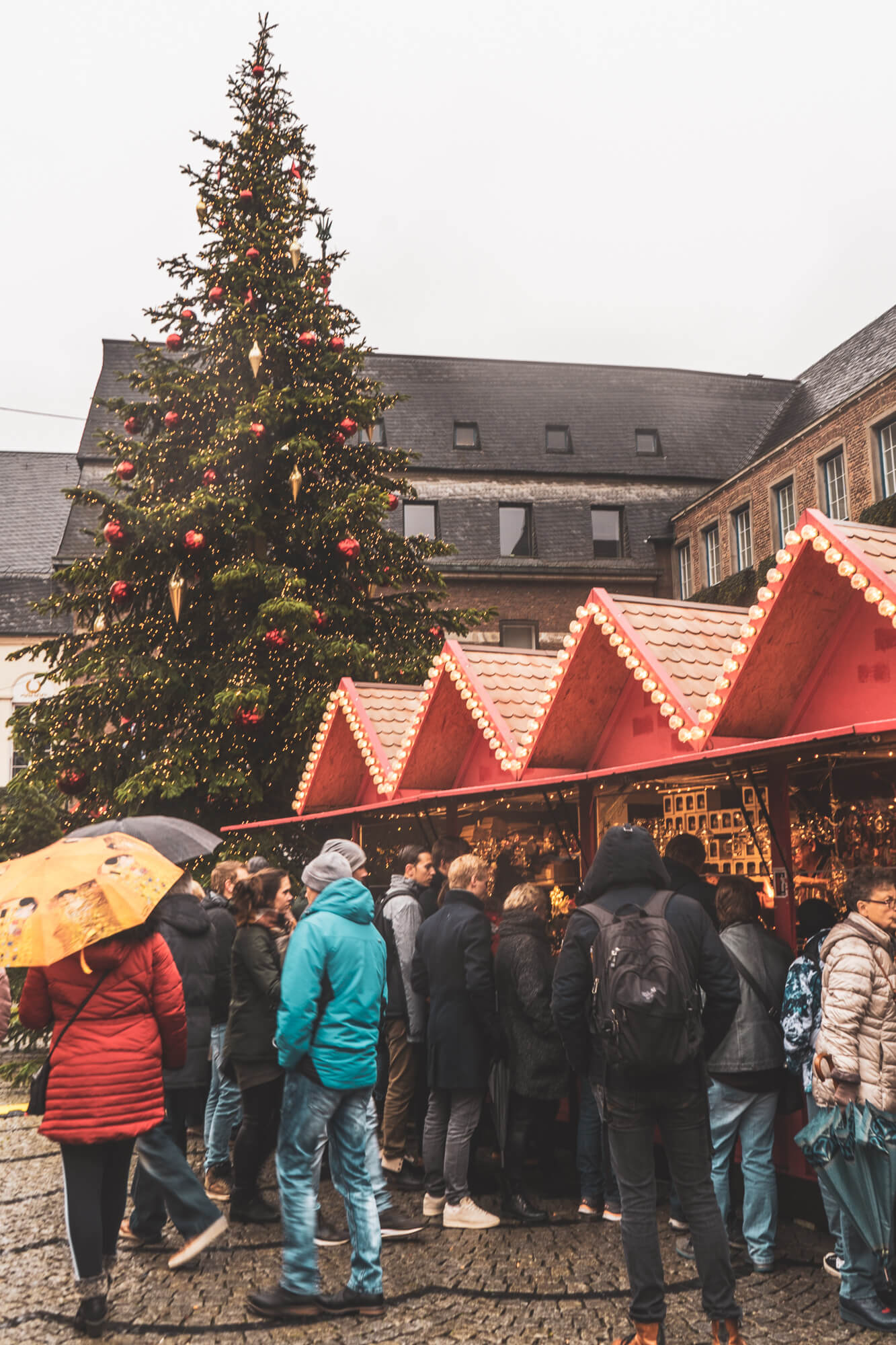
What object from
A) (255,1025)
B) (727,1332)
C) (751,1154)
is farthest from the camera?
(255,1025)

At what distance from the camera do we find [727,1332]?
13.8 ft

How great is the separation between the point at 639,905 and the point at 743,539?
1028 inches

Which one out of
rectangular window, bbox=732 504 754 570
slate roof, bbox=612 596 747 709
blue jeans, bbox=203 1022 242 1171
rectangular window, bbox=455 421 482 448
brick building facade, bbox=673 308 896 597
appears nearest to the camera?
blue jeans, bbox=203 1022 242 1171

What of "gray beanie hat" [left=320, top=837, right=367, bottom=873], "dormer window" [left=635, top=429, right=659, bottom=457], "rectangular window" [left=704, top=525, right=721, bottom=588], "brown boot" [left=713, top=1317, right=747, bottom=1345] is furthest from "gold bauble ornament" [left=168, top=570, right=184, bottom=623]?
"dormer window" [left=635, top=429, right=659, bottom=457]

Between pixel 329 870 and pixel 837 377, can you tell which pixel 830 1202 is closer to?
pixel 329 870

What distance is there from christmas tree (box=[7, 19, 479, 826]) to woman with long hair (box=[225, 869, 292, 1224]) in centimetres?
548

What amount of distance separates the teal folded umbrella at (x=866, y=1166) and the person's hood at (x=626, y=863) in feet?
3.93

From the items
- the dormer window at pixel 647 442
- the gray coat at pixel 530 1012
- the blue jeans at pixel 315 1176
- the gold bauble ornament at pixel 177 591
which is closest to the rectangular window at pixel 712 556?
the dormer window at pixel 647 442

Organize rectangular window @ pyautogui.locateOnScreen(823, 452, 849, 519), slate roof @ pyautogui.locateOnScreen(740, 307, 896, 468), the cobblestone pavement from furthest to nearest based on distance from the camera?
slate roof @ pyautogui.locateOnScreen(740, 307, 896, 468), rectangular window @ pyautogui.locateOnScreen(823, 452, 849, 519), the cobblestone pavement

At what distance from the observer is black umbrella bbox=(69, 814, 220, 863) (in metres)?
5.55

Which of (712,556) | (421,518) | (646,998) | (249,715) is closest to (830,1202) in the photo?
(646,998)

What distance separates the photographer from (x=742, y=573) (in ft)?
89.9

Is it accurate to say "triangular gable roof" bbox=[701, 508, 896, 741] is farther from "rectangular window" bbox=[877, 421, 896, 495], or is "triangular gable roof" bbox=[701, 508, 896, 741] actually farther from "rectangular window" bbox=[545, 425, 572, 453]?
"rectangular window" bbox=[545, 425, 572, 453]

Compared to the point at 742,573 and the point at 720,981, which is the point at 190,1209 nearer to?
the point at 720,981
